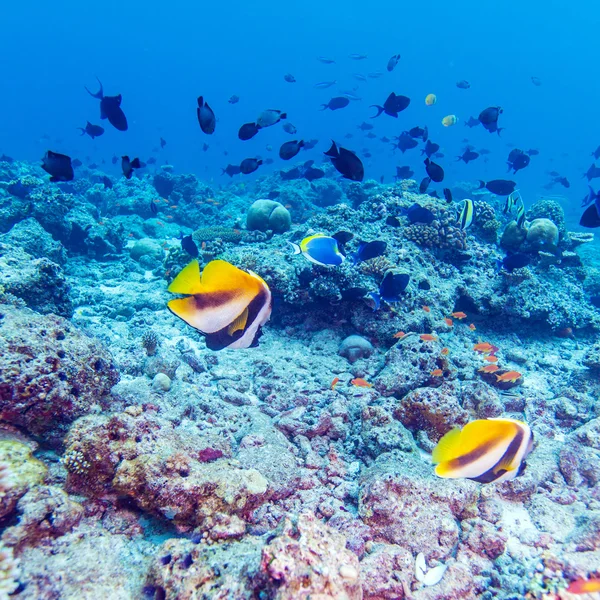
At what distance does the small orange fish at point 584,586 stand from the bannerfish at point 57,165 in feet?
23.4

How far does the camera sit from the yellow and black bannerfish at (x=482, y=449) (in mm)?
2174

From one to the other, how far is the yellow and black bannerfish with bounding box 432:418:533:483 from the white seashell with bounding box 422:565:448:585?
1.12 meters

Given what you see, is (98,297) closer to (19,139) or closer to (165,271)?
(165,271)

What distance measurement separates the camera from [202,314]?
5.69 feet

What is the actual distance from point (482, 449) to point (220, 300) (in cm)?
182

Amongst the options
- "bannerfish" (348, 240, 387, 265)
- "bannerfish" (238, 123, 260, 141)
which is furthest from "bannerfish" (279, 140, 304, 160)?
"bannerfish" (348, 240, 387, 265)

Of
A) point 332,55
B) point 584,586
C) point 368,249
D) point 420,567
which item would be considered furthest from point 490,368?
point 332,55

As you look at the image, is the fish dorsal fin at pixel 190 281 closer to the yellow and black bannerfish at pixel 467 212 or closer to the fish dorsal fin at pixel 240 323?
the fish dorsal fin at pixel 240 323

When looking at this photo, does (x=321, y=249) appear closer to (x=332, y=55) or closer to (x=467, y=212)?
(x=467, y=212)

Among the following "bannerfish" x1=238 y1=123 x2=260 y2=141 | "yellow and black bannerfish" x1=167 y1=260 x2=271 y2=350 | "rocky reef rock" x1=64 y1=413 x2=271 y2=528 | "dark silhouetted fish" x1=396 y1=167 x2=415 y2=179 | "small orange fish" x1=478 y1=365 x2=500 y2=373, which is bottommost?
"small orange fish" x1=478 y1=365 x2=500 y2=373

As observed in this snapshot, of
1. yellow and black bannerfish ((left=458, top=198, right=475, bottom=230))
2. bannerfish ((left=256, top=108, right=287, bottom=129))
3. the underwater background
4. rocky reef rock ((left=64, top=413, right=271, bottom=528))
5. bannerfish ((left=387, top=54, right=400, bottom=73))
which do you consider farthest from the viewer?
bannerfish ((left=387, top=54, right=400, bottom=73))

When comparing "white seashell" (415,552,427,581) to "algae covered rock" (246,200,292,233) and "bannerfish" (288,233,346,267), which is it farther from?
"algae covered rock" (246,200,292,233)

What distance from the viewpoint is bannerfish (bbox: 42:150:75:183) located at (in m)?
5.32

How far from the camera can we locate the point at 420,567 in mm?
2807
